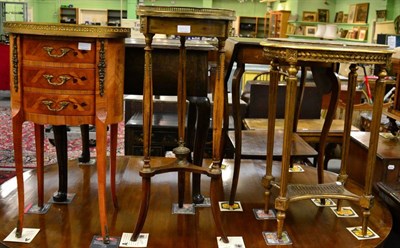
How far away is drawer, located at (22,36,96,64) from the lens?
1763 millimetres

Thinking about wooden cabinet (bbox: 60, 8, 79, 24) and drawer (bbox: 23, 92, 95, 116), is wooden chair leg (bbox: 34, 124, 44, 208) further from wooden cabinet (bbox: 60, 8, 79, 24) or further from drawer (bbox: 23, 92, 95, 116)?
wooden cabinet (bbox: 60, 8, 79, 24)

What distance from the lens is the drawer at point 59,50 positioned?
1.76 meters

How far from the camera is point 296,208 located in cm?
235

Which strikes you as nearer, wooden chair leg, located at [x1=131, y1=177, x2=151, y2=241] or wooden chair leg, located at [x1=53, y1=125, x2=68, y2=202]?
wooden chair leg, located at [x1=131, y1=177, x2=151, y2=241]

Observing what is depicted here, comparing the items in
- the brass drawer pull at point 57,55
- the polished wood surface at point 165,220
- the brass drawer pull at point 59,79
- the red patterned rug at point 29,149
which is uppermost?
the brass drawer pull at point 57,55

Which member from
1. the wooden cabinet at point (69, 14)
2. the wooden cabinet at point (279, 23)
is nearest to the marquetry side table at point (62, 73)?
the wooden cabinet at point (279, 23)

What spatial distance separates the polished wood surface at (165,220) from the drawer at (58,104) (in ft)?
1.87

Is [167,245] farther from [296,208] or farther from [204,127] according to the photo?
[296,208]

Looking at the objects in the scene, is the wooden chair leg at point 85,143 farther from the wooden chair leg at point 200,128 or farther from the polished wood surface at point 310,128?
the polished wood surface at point 310,128

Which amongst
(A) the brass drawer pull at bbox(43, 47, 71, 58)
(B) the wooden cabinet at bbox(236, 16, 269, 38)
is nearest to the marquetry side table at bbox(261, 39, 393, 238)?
(A) the brass drawer pull at bbox(43, 47, 71, 58)

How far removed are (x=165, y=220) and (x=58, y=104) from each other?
773mm

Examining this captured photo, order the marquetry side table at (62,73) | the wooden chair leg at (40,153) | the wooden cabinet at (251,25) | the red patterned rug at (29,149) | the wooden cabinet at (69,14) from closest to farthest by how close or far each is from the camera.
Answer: the marquetry side table at (62,73)
the wooden chair leg at (40,153)
the red patterned rug at (29,149)
the wooden cabinet at (69,14)
the wooden cabinet at (251,25)

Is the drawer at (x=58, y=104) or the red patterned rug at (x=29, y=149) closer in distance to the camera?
the drawer at (x=58, y=104)

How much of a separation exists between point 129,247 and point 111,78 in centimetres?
73
